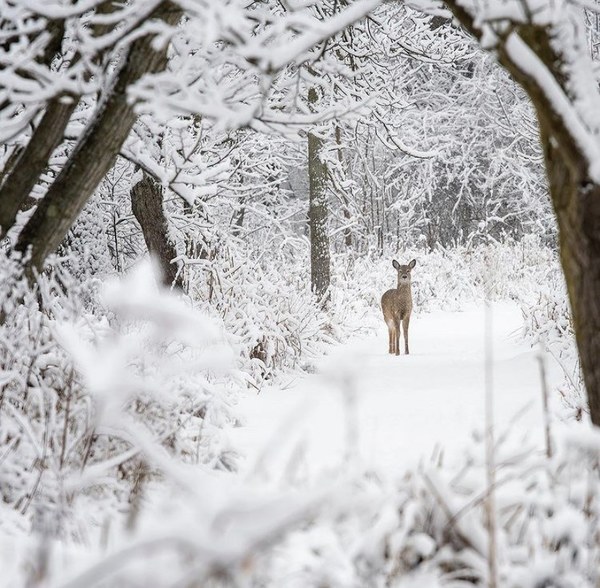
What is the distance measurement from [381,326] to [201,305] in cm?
648

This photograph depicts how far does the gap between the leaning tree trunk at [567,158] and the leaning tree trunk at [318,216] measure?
7.98 meters

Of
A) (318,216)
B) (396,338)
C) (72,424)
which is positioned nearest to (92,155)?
(72,424)

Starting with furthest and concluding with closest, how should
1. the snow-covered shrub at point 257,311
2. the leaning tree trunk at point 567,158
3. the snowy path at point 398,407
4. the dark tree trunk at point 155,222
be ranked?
the dark tree trunk at point 155,222
the snow-covered shrub at point 257,311
the snowy path at point 398,407
the leaning tree trunk at point 567,158

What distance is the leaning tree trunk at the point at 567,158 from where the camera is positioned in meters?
1.70

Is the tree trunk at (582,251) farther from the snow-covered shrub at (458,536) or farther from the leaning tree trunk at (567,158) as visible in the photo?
the snow-covered shrub at (458,536)

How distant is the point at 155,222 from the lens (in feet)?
22.1

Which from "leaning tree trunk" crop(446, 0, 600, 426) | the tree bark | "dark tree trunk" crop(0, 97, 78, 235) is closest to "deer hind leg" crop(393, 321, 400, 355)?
the tree bark

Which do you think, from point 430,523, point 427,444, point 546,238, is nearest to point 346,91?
point 427,444

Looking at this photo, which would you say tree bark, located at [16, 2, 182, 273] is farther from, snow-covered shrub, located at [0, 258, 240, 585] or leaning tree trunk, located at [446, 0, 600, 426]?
leaning tree trunk, located at [446, 0, 600, 426]

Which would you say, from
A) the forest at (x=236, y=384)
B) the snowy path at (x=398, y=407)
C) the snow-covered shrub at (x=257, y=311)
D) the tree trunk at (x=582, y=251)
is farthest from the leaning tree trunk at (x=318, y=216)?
the tree trunk at (x=582, y=251)

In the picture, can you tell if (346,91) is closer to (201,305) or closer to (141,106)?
(201,305)

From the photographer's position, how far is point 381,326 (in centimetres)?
1211

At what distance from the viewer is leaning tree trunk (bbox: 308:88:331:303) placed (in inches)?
395

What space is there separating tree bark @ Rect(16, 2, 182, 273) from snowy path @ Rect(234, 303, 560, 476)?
1.31 meters
